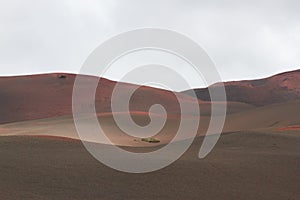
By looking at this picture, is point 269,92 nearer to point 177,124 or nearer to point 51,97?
point 51,97

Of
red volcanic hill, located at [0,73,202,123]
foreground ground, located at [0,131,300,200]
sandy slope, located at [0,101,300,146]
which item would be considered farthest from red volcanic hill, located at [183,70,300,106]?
foreground ground, located at [0,131,300,200]

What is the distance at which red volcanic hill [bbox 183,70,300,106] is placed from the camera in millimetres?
67000

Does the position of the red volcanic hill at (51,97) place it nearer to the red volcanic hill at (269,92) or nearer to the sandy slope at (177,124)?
the red volcanic hill at (269,92)

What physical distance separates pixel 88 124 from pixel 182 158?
50.6 ft

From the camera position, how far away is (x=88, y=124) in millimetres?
25984

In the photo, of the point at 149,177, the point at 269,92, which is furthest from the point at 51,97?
the point at 149,177

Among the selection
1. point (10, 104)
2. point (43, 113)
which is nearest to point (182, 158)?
point (43, 113)

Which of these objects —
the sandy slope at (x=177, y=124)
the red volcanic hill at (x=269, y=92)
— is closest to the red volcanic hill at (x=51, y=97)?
the red volcanic hill at (x=269, y=92)

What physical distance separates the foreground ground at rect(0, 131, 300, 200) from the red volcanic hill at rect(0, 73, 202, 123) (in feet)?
112

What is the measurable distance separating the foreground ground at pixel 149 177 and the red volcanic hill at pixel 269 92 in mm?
54735

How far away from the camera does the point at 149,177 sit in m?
8.91

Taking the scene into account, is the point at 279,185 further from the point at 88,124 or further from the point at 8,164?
the point at 88,124

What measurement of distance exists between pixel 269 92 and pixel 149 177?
6468 centimetres

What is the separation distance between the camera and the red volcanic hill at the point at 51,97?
47.1 meters
